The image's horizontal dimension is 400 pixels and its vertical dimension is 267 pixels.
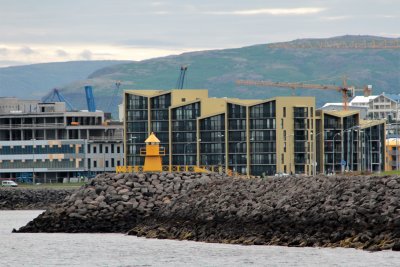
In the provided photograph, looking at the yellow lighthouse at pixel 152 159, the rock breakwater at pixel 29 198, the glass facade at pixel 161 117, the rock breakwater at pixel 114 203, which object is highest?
the glass facade at pixel 161 117

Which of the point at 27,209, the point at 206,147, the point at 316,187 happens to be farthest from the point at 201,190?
the point at 206,147

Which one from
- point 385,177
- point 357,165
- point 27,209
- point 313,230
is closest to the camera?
point 313,230

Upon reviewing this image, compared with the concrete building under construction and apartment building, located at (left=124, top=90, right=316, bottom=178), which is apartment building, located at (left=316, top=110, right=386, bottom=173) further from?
apartment building, located at (left=124, top=90, right=316, bottom=178)

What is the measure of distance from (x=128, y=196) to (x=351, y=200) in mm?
21506

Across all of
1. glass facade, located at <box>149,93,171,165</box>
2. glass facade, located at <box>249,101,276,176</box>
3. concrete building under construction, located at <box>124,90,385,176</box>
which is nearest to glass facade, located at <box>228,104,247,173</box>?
concrete building under construction, located at <box>124,90,385,176</box>

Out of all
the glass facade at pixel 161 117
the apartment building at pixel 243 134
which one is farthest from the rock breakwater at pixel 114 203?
the glass facade at pixel 161 117

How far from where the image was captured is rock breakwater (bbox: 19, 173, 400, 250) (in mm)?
62062

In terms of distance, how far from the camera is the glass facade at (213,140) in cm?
18350

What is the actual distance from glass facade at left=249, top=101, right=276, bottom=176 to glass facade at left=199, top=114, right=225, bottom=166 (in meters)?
4.24

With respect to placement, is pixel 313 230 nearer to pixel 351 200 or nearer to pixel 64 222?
pixel 351 200

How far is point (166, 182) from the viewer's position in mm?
86875

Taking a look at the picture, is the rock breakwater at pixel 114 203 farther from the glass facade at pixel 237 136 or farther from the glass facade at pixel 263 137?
the glass facade at pixel 237 136

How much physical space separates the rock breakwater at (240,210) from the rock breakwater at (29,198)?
Result: 4810 centimetres

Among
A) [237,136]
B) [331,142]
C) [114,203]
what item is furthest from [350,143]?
[114,203]
